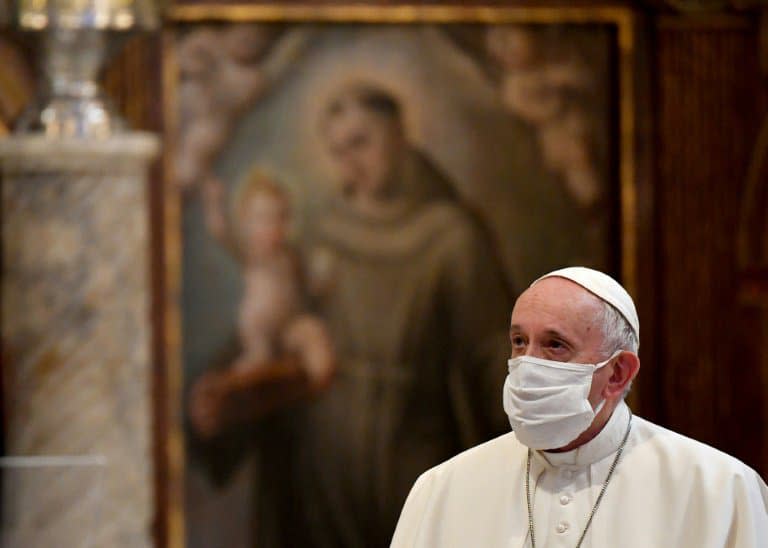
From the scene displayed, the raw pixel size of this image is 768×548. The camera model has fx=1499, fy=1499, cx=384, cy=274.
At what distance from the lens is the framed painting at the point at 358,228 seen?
8555mm

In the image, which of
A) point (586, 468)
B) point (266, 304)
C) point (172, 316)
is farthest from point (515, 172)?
point (586, 468)

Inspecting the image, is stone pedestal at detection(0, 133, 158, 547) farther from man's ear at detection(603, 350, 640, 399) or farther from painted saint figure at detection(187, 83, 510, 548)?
painted saint figure at detection(187, 83, 510, 548)

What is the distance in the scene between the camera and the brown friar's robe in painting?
8.61 meters

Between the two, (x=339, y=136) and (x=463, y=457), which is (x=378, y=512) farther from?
(x=463, y=457)

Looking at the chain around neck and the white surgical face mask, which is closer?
the white surgical face mask

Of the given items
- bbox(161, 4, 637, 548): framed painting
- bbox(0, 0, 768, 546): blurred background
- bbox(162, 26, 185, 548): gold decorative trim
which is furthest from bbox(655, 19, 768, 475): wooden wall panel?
bbox(162, 26, 185, 548): gold decorative trim

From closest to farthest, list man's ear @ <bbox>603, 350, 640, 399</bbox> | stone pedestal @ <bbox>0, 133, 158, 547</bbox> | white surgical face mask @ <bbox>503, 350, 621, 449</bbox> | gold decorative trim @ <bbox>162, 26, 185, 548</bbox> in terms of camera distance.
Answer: white surgical face mask @ <bbox>503, 350, 621, 449</bbox>
man's ear @ <bbox>603, 350, 640, 399</bbox>
stone pedestal @ <bbox>0, 133, 158, 547</bbox>
gold decorative trim @ <bbox>162, 26, 185, 548</bbox>

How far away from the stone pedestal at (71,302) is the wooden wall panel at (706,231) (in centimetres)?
442

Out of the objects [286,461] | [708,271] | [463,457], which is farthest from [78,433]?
[708,271]

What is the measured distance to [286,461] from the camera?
28.3 ft

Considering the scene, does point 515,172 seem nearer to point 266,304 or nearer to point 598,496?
point 266,304

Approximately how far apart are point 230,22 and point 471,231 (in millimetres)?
1841

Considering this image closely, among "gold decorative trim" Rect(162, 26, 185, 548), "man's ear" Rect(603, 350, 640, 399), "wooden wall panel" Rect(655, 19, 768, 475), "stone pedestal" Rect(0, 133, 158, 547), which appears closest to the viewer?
"man's ear" Rect(603, 350, 640, 399)

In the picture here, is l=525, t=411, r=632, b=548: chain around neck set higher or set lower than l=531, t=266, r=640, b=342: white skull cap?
lower
